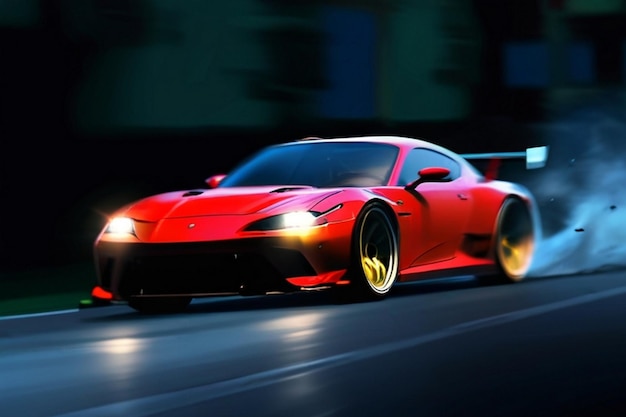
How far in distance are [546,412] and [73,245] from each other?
1090 centimetres

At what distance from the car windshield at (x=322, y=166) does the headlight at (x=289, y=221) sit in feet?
3.48

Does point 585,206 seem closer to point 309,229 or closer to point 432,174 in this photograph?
point 432,174

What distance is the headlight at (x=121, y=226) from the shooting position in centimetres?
1123

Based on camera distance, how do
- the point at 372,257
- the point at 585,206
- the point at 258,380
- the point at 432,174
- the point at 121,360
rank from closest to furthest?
the point at 258,380, the point at 121,360, the point at 372,257, the point at 432,174, the point at 585,206

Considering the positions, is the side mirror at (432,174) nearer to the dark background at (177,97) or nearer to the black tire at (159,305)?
Result: the black tire at (159,305)

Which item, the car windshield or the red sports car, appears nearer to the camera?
the red sports car

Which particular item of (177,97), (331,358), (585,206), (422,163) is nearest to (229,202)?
(422,163)

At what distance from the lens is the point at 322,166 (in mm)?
12328

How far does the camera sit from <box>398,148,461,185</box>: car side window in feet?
40.8

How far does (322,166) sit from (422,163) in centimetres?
97

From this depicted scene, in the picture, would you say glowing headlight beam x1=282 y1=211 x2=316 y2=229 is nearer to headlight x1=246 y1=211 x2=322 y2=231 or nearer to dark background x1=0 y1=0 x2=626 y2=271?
headlight x1=246 y1=211 x2=322 y2=231

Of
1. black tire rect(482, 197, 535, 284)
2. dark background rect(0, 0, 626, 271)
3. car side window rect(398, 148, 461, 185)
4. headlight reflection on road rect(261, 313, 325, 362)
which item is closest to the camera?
headlight reflection on road rect(261, 313, 325, 362)

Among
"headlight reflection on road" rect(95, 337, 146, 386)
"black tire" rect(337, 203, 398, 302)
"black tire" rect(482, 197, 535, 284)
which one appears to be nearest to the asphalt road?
"headlight reflection on road" rect(95, 337, 146, 386)

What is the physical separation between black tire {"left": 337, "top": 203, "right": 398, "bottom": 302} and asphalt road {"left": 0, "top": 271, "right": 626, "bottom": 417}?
0.41 ft
